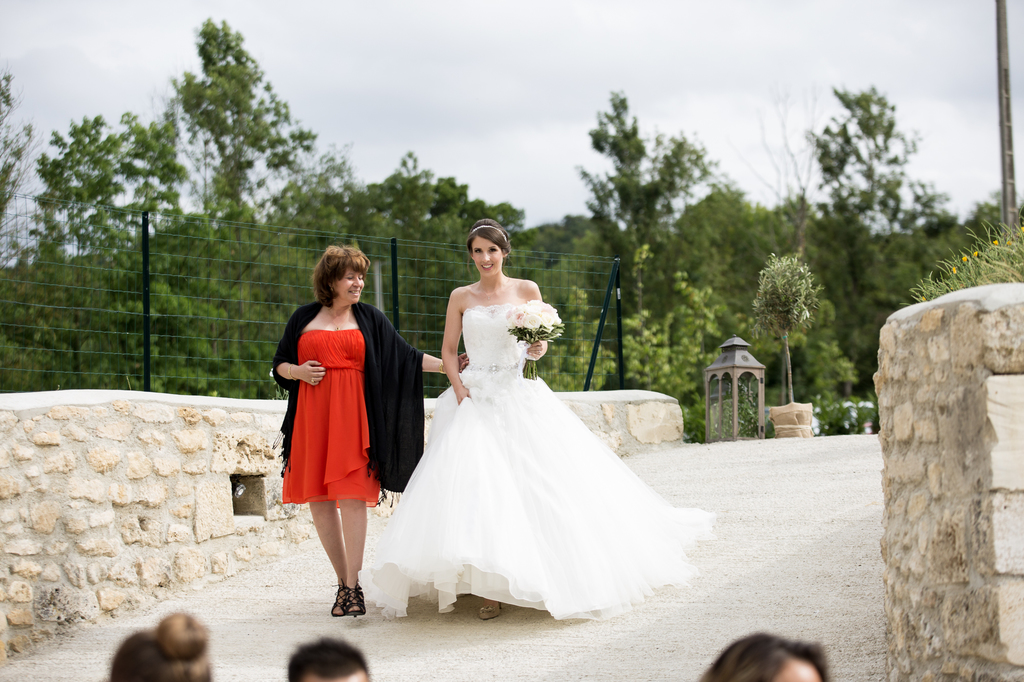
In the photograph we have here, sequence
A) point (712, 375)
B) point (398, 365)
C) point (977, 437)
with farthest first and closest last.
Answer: point (712, 375)
point (398, 365)
point (977, 437)

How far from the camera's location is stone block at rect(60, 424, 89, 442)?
15.2 ft

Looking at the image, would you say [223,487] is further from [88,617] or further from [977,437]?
[977,437]

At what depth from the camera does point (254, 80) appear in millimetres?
25438

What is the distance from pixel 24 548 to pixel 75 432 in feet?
2.09

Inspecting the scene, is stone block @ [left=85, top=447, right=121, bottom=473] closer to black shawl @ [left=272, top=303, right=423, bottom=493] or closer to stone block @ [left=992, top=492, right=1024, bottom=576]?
black shawl @ [left=272, top=303, right=423, bottom=493]

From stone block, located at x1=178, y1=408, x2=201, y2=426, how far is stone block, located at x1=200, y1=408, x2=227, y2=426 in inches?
2.2

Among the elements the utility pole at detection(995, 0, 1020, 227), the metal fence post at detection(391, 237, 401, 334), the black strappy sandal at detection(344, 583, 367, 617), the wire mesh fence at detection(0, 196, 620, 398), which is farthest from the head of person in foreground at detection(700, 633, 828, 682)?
the utility pole at detection(995, 0, 1020, 227)

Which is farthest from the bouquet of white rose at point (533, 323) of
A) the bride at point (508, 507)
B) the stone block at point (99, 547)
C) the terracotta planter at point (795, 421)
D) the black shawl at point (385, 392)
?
the terracotta planter at point (795, 421)

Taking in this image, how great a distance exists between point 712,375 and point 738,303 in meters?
18.6

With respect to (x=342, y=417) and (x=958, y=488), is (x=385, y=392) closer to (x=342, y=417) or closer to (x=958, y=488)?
(x=342, y=417)

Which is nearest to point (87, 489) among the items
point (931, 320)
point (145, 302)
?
point (145, 302)

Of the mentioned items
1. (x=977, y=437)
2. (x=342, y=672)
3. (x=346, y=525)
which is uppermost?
(x=977, y=437)

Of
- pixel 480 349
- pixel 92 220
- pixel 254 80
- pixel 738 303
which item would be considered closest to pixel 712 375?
pixel 480 349

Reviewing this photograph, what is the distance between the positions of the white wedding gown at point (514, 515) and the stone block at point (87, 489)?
1549 millimetres
